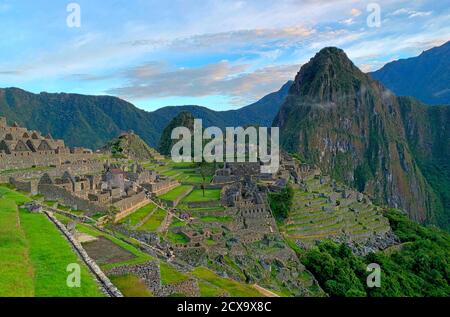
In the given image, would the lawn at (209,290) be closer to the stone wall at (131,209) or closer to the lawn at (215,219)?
the stone wall at (131,209)

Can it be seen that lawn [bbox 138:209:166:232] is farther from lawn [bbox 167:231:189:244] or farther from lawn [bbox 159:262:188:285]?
lawn [bbox 159:262:188:285]

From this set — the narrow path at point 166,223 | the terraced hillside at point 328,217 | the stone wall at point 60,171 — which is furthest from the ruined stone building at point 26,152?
the terraced hillside at point 328,217

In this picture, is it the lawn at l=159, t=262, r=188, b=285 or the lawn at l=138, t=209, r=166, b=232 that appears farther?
the lawn at l=138, t=209, r=166, b=232

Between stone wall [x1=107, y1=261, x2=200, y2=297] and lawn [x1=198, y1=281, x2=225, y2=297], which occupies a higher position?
stone wall [x1=107, y1=261, x2=200, y2=297]

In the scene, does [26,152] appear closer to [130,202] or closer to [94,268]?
[130,202]

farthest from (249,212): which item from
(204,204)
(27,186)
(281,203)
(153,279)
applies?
(153,279)

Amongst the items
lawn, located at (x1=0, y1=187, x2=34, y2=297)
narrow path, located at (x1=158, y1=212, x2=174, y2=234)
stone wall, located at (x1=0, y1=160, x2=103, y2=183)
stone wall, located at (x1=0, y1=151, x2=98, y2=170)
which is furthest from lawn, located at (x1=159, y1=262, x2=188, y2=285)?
stone wall, located at (x1=0, y1=151, x2=98, y2=170)
